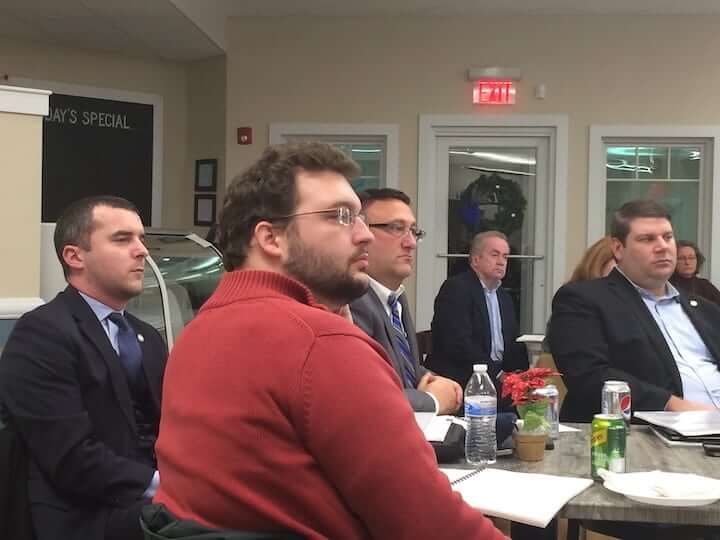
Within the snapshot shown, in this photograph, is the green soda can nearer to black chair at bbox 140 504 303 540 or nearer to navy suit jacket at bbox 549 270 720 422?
navy suit jacket at bbox 549 270 720 422

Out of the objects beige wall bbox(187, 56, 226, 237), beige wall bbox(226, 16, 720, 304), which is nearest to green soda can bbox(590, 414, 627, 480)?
beige wall bbox(226, 16, 720, 304)

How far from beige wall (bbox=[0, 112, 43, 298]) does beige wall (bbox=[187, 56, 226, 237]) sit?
302 cm

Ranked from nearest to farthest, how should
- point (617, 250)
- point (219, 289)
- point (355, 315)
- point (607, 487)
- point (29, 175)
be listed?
point (219, 289)
point (607, 487)
point (355, 315)
point (617, 250)
point (29, 175)

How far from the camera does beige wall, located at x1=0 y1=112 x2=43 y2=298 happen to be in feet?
10.9

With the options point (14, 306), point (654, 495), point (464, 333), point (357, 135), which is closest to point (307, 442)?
point (654, 495)

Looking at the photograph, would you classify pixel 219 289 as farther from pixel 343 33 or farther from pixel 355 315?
pixel 343 33

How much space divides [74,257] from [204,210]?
4091mm

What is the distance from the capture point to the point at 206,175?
6.58 metres

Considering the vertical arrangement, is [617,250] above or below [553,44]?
below

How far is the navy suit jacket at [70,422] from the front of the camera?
211cm

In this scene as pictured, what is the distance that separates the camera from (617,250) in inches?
120

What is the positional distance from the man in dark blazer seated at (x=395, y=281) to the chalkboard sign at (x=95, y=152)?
4.02m

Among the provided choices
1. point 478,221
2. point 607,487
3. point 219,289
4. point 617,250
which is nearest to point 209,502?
point 219,289

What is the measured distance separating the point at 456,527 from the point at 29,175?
2733 millimetres
